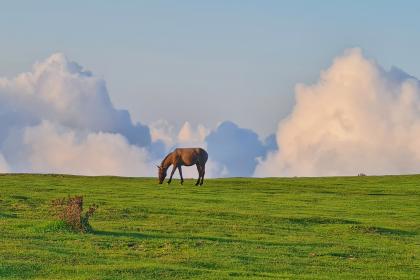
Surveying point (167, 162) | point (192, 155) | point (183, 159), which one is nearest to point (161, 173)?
point (167, 162)

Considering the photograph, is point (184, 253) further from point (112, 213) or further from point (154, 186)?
point (154, 186)

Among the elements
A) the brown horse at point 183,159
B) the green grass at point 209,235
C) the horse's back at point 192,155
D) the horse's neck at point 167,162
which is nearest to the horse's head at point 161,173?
the brown horse at point 183,159

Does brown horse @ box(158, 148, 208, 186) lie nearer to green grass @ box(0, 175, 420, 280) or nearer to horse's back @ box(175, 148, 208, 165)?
horse's back @ box(175, 148, 208, 165)

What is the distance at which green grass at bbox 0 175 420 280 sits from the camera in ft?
71.8

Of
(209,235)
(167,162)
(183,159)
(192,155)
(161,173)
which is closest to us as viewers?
(209,235)

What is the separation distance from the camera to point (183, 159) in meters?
63.1

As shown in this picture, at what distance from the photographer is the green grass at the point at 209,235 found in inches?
861

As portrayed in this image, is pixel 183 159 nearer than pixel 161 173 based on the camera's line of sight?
No

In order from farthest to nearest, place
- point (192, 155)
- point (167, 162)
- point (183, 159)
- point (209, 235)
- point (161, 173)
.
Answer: point (167, 162) → point (183, 159) → point (192, 155) → point (161, 173) → point (209, 235)

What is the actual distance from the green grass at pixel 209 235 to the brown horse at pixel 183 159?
22.3ft

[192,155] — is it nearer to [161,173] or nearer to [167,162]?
[167,162]

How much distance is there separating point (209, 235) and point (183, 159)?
3368cm

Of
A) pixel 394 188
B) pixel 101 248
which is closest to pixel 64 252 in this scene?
pixel 101 248

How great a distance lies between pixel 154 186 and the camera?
185ft
